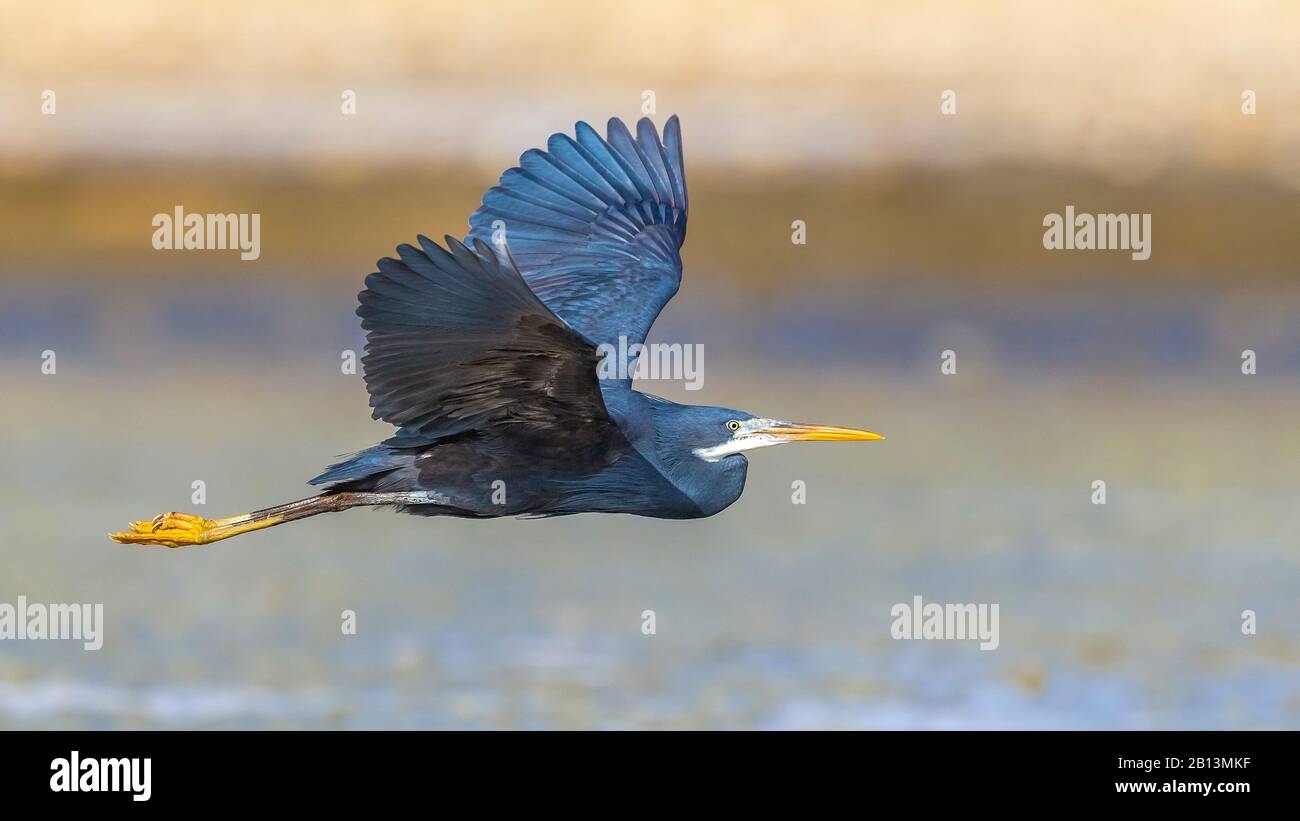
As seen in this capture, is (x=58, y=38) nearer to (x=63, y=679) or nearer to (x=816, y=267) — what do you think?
(x=816, y=267)

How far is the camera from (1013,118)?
79.6ft

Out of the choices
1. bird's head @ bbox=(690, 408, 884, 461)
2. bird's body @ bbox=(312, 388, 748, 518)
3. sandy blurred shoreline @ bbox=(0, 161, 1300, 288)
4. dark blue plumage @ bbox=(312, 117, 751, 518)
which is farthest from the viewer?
sandy blurred shoreline @ bbox=(0, 161, 1300, 288)

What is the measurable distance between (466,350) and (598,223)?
2.47 m

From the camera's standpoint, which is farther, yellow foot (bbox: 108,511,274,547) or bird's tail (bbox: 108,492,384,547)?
yellow foot (bbox: 108,511,274,547)

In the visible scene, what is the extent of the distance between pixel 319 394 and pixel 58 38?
25.1 ft

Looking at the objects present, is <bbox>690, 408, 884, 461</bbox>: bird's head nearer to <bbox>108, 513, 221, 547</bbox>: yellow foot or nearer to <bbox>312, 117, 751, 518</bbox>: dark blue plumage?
<bbox>312, 117, 751, 518</bbox>: dark blue plumage

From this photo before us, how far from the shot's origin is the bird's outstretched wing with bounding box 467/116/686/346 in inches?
347

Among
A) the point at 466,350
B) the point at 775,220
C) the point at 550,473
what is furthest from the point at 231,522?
the point at 775,220

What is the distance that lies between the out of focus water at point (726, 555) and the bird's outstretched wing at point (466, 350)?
14.9 ft

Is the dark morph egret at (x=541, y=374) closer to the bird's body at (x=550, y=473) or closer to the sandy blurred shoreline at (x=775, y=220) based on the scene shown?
the bird's body at (x=550, y=473)

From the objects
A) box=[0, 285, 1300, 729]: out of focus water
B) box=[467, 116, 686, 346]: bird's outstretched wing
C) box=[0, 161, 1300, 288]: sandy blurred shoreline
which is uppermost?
box=[0, 161, 1300, 288]: sandy blurred shoreline

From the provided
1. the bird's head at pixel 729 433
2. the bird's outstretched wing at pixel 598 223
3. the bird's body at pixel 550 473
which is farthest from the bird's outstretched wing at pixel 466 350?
the bird's outstretched wing at pixel 598 223

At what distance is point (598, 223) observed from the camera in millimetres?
9344

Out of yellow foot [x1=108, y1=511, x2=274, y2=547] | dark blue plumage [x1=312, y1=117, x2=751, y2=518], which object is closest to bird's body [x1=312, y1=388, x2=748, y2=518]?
dark blue plumage [x1=312, y1=117, x2=751, y2=518]
